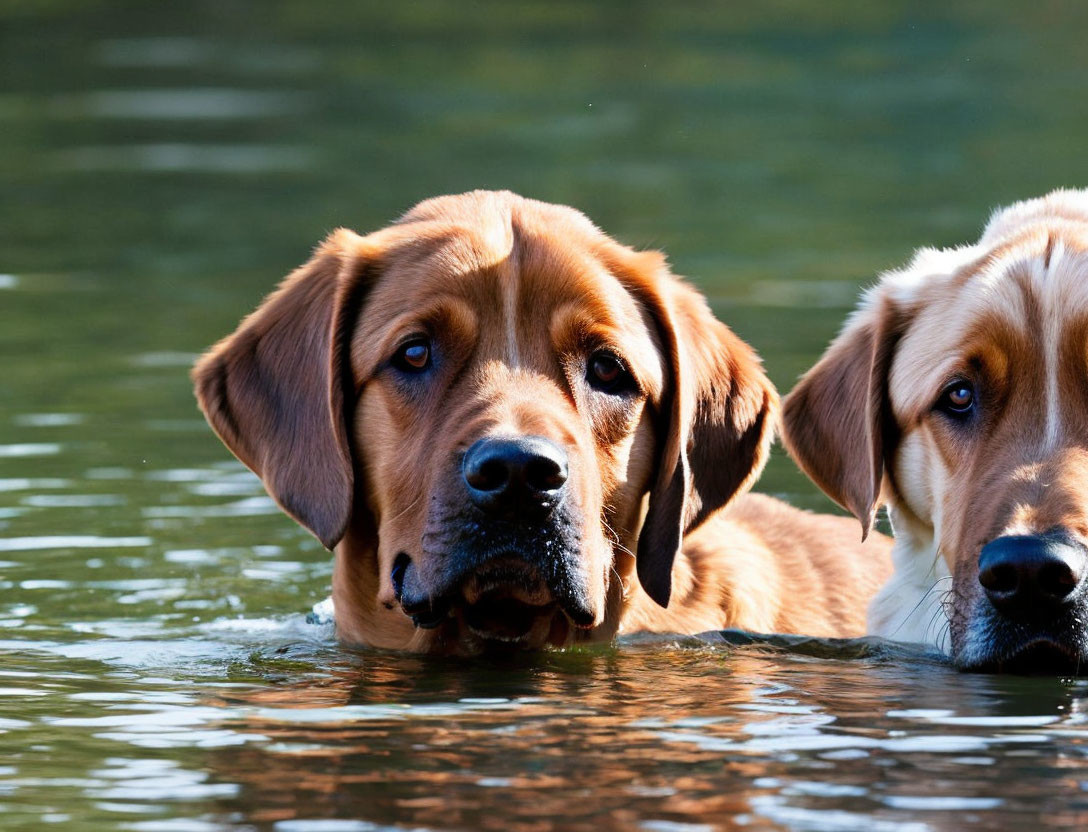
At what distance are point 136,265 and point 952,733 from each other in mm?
13190

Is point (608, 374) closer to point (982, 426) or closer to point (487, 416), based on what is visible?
point (487, 416)

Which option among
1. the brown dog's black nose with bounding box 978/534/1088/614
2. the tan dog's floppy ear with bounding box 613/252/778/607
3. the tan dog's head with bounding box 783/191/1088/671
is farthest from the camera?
the tan dog's floppy ear with bounding box 613/252/778/607

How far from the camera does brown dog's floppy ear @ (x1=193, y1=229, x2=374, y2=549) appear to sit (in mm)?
7184

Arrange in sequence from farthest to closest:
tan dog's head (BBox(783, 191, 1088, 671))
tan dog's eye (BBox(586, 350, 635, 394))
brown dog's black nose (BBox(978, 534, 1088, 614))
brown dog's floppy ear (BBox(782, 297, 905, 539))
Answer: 1. brown dog's floppy ear (BBox(782, 297, 905, 539))
2. tan dog's eye (BBox(586, 350, 635, 394))
3. tan dog's head (BBox(783, 191, 1088, 671))
4. brown dog's black nose (BBox(978, 534, 1088, 614))

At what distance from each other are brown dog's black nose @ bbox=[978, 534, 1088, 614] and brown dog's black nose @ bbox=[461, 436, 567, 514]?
4.57 feet

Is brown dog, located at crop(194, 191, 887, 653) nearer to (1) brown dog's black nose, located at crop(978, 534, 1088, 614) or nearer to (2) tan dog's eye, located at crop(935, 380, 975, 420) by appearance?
(2) tan dog's eye, located at crop(935, 380, 975, 420)

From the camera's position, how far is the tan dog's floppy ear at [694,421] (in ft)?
24.2

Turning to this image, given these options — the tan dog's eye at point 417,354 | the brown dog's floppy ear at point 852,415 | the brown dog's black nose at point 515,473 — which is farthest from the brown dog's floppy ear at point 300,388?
the brown dog's floppy ear at point 852,415

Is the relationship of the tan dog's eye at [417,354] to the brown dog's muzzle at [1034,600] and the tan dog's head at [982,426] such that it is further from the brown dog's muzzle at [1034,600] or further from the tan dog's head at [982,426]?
the brown dog's muzzle at [1034,600]

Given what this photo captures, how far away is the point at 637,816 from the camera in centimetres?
515

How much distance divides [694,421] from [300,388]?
1456mm

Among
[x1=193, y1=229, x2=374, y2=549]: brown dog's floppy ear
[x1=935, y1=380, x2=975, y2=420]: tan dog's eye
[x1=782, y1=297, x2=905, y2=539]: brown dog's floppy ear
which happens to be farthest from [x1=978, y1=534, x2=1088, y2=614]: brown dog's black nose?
[x1=193, y1=229, x2=374, y2=549]: brown dog's floppy ear

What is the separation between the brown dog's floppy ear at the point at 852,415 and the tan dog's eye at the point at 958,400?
420mm

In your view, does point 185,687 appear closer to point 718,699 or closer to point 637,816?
point 718,699
